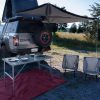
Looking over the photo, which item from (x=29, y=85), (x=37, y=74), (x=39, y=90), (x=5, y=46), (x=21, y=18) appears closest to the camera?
(x=39, y=90)

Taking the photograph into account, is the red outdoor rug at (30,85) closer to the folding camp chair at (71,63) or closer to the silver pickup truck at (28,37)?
the folding camp chair at (71,63)

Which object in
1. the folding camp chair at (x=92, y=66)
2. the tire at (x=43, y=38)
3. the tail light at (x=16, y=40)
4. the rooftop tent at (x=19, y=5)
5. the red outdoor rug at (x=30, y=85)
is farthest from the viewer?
the rooftop tent at (x=19, y=5)

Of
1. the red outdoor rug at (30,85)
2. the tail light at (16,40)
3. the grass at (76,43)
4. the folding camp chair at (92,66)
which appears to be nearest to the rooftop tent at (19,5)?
the tail light at (16,40)

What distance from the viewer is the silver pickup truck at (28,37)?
816 cm

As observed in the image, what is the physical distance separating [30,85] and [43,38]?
2531 millimetres

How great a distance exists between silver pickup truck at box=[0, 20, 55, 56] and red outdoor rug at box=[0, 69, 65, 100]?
1.13 m

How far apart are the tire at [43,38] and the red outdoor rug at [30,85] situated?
125 centimetres

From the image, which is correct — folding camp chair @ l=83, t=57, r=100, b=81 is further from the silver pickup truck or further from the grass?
the grass

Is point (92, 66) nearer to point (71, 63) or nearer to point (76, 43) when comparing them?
point (71, 63)

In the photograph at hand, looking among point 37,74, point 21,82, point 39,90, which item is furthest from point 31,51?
point 39,90

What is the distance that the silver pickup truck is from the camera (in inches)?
321

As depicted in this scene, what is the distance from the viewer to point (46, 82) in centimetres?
652

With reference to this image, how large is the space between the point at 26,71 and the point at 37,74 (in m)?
0.64

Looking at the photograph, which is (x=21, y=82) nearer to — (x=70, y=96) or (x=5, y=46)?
(x=70, y=96)
